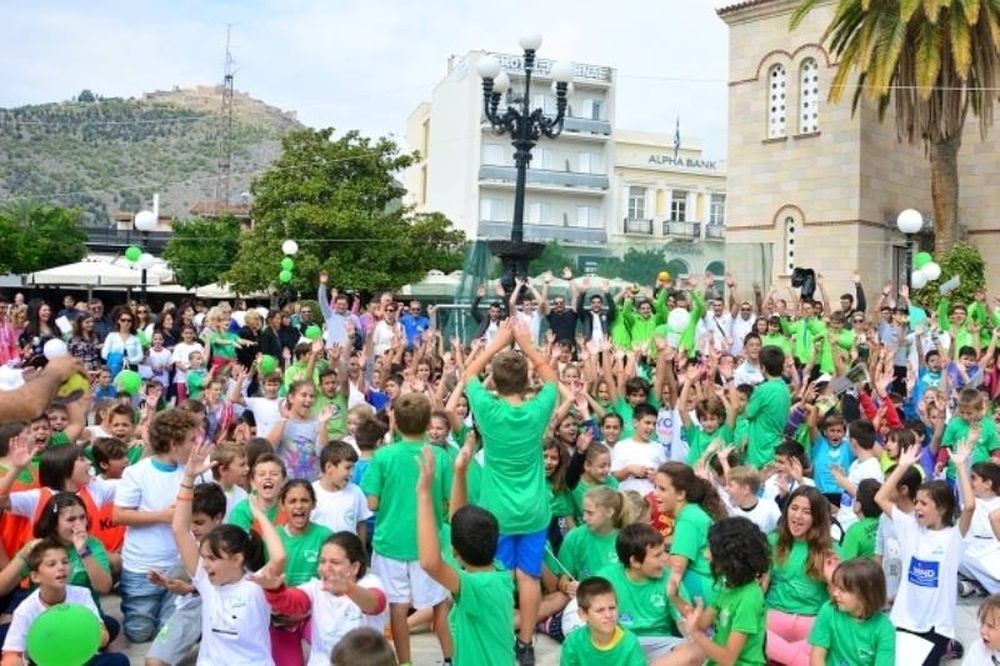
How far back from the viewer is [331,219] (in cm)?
3475

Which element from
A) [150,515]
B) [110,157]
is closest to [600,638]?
[150,515]

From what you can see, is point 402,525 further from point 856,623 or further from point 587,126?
point 587,126

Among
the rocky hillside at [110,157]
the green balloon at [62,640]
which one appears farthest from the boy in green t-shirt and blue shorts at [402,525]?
the rocky hillside at [110,157]

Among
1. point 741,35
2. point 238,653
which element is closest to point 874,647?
point 238,653

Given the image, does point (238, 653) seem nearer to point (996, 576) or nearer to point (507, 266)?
point (996, 576)

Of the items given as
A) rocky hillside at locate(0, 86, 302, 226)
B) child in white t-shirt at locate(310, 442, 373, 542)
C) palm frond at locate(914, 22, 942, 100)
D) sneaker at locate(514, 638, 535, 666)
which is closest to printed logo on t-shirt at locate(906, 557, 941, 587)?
sneaker at locate(514, 638, 535, 666)

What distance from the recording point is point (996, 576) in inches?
288

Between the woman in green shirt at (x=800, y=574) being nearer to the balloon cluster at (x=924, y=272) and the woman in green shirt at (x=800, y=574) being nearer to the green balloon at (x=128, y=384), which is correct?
the green balloon at (x=128, y=384)

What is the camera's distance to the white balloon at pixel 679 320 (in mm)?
13234

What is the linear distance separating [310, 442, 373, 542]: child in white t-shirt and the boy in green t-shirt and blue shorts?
346 mm

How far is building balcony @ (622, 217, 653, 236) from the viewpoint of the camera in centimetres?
5850

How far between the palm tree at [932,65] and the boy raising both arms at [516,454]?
1789 centimetres

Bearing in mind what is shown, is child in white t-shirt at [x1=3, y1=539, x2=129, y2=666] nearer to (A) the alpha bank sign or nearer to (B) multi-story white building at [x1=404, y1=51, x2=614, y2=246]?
(B) multi-story white building at [x1=404, y1=51, x2=614, y2=246]

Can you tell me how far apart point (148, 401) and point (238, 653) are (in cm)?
495
